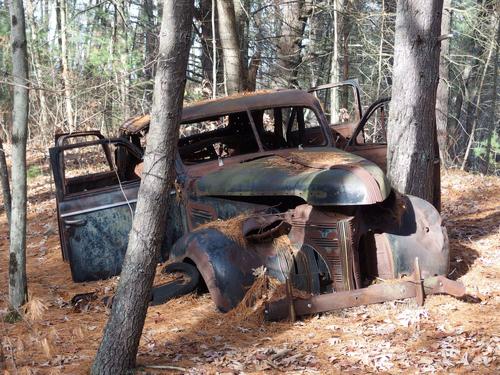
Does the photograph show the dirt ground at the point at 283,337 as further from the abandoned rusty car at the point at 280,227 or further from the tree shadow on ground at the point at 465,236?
the abandoned rusty car at the point at 280,227

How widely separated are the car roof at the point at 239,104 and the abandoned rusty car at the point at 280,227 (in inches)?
0.8

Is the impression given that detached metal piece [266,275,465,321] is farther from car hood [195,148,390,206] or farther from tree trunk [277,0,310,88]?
tree trunk [277,0,310,88]

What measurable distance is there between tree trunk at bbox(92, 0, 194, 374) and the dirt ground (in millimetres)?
308

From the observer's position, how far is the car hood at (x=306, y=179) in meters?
5.01

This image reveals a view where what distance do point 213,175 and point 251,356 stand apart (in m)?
2.20

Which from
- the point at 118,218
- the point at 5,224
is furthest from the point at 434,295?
the point at 5,224

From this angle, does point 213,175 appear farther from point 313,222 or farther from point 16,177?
point 16,177

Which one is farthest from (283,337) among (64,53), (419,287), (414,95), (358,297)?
(64,53)

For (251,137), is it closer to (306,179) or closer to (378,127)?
(306,179)

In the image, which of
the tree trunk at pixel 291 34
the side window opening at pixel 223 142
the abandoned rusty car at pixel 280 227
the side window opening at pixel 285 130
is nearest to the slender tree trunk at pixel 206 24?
the tree trunk at pixel 291 34

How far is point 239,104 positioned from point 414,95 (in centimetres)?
193

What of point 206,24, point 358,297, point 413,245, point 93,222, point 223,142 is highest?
point 206,24

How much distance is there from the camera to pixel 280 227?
5410 mm

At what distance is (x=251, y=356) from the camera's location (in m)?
4.41
